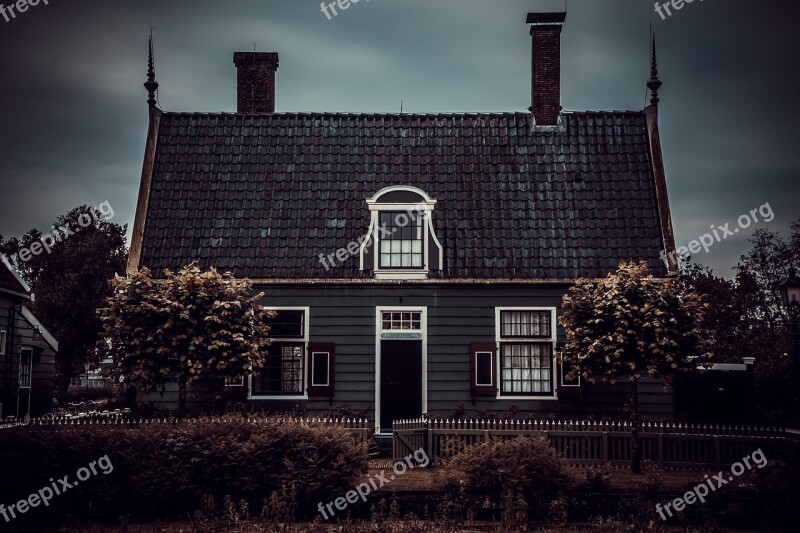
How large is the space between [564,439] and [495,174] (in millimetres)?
8014

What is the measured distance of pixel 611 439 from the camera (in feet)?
58.3

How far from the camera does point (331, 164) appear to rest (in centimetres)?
2328

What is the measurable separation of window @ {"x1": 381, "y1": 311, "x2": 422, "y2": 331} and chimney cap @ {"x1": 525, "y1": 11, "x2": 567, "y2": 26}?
29.7 feet

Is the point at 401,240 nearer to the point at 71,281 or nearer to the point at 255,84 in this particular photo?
the point at 255,84

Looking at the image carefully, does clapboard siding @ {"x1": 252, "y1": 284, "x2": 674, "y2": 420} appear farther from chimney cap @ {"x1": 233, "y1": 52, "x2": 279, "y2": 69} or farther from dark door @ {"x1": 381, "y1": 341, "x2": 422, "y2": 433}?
chimney cap @ {"x1": 233, "y1": 52, "x2": 279, "y2": 69}

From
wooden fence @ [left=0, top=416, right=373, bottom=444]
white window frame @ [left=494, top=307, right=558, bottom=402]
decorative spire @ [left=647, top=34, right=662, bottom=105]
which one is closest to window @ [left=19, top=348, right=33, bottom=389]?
wooden fence @ [left=0, top=416, right=373, bottom=444]

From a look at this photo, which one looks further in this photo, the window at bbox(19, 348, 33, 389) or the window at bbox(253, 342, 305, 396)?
the window at bbox(19, 348, 33, 389)

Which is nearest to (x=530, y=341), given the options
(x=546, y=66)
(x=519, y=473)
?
(x=519, y=473)

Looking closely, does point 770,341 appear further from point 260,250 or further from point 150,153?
point 150,153

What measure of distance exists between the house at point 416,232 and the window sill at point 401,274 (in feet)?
0.12

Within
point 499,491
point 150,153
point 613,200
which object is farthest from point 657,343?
point 150,153

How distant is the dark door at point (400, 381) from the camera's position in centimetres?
2088

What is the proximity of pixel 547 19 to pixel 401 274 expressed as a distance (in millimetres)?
8571

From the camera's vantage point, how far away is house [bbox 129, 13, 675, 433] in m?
20.9
